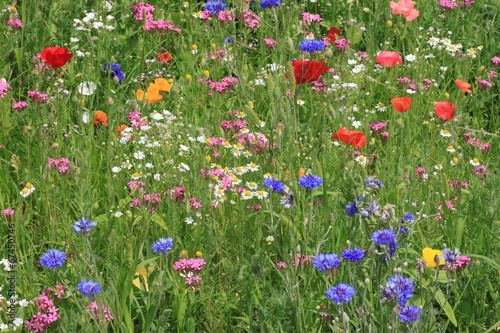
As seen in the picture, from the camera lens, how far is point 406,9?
3922 mm

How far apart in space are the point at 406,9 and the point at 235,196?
72.4 inches

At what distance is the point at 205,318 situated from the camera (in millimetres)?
2354

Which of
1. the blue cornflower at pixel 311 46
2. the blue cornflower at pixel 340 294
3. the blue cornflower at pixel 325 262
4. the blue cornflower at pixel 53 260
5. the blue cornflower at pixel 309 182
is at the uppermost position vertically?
the blue cornflower at pixel 311 46

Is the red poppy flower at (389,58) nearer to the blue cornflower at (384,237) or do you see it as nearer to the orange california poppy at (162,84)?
the orange california poppy at (162,84)

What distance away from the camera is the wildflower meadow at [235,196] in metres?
2.05

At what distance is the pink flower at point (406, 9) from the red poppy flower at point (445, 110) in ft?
3.25

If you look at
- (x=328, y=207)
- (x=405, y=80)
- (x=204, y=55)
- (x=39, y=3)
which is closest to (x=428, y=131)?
(x=405, y=80)

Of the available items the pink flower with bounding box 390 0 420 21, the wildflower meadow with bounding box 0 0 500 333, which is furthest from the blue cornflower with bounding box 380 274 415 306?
the pink flower with bounding box 390 0 420 21

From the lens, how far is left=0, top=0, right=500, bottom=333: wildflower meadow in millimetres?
2055

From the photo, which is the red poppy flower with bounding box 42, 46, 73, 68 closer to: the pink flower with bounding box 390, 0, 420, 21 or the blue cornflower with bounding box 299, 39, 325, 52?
the blue cornflower with bounding box 299, 39, 325, 52

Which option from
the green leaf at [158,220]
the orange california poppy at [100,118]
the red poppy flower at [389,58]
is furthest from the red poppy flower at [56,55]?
the red poppy flower at [389,58]

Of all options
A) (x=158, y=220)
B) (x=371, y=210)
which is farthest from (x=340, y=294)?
(x=158, y=220)

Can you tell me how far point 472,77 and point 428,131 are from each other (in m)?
1.11

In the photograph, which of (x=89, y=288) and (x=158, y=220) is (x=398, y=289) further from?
(x=158, y=220)
